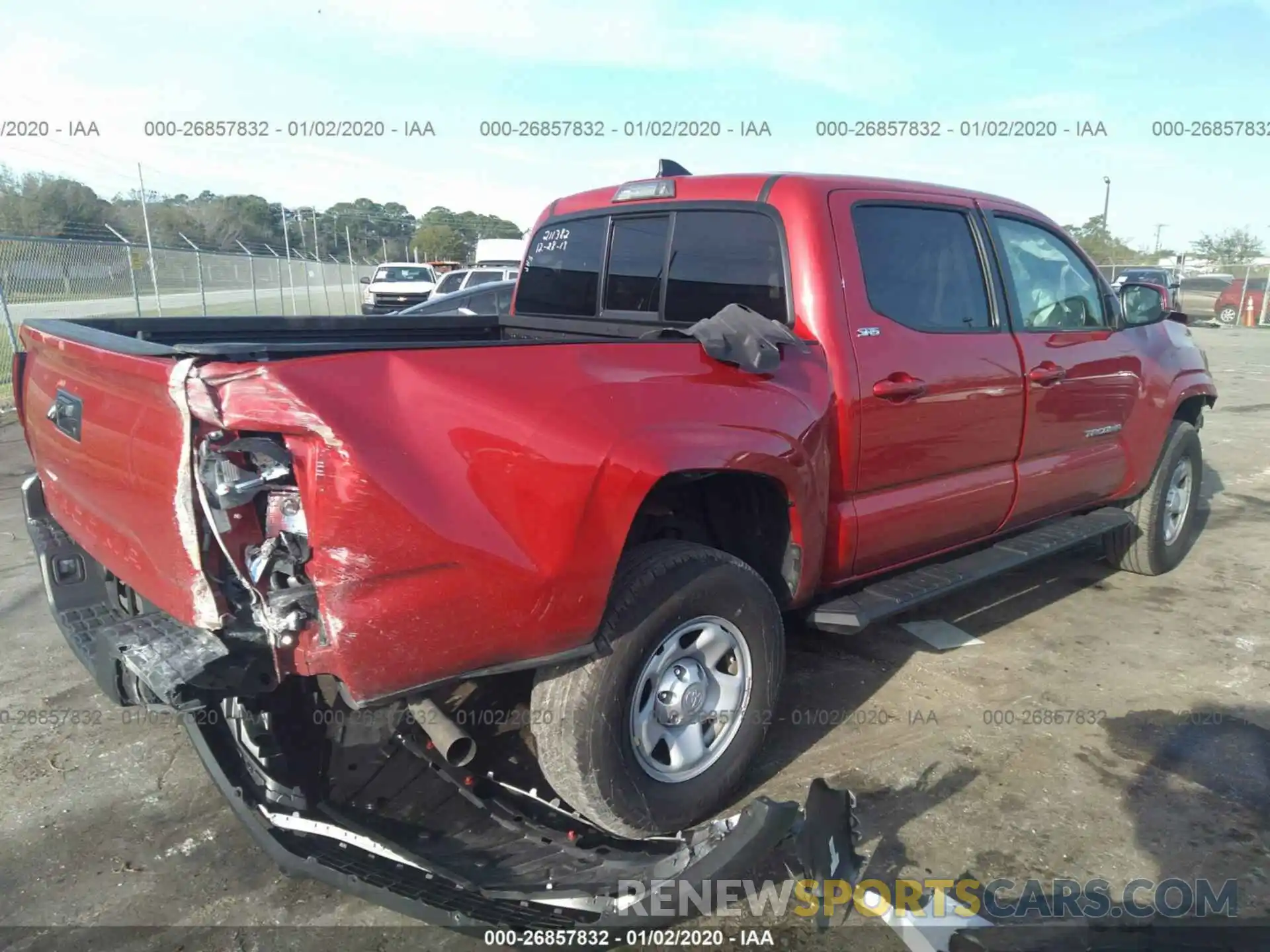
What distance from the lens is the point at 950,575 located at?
380cm

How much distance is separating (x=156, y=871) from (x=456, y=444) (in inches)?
68.3

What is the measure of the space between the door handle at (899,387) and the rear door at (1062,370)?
84cm

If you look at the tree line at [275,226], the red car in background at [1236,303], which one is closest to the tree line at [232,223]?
the tree line at [275,226]

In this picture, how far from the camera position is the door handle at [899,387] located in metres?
3.29

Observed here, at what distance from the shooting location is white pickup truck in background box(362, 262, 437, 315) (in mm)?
22844

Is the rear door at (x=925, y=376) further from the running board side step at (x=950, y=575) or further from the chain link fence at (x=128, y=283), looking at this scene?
the chain link fence at (x=128, y=283)

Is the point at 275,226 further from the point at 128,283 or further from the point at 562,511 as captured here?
the point at 562,511

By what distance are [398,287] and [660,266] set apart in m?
20.6

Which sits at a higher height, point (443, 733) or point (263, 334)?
point (263, 334)

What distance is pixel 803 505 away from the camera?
3.11 m

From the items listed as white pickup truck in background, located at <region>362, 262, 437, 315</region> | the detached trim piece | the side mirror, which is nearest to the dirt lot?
the detached trim piece

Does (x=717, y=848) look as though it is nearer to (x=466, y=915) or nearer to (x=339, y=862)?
(x=466, y=915)

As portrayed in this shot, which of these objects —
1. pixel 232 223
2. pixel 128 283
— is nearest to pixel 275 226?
pixel 232 223

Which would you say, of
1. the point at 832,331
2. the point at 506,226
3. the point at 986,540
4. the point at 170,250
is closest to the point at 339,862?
the point at 832,331
